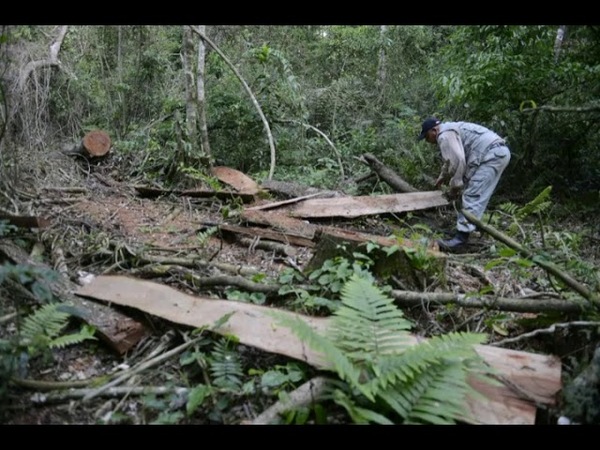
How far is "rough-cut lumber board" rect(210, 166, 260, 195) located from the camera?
700cm

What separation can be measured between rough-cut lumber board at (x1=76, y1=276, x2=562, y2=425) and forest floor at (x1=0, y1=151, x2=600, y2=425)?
0.31 ft

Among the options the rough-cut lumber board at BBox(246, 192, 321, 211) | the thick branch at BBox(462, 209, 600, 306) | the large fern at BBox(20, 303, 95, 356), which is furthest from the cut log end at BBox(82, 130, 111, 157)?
the thick branch at BBox(462, 209, 600, 306)

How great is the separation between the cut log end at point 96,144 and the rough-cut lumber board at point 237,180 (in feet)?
6.12

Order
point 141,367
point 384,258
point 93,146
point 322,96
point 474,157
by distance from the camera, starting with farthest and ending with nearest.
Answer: point 322,96
point 93,146
point 474,157
point 384,258
point 141,367

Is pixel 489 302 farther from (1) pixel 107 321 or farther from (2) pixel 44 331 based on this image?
(2) pixel 44 331

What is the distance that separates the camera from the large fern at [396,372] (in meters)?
2.21

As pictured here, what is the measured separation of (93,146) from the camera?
7738 millimetres

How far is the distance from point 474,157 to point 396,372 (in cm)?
447

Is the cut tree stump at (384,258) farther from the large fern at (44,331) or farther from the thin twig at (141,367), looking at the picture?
the large fern at (44,331)

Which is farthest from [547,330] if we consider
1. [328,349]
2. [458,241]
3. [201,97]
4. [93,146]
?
[93,146]

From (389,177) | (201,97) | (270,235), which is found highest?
(201,97)

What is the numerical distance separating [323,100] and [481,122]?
4428 mm

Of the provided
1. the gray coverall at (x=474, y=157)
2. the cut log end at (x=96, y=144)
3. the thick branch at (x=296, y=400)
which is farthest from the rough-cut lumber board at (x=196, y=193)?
the thick branch at (x=296, y=400)
